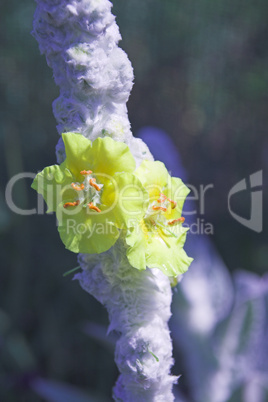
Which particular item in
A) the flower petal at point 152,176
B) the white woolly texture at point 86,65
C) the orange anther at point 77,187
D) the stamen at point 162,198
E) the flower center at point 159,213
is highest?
the white woolly texture at point 86,65

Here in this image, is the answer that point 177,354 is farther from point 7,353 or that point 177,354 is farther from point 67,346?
point 7,353

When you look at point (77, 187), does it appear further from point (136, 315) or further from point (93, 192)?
point (136, 315)

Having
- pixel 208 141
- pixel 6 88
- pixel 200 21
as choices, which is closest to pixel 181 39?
pixel 200 21

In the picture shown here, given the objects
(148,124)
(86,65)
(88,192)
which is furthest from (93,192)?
(148,124)

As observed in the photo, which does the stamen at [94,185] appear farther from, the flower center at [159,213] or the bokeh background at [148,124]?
the bokeh background at [148,124]

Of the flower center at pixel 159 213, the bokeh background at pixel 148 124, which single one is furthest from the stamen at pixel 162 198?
the bokeh background at pixel 148 124

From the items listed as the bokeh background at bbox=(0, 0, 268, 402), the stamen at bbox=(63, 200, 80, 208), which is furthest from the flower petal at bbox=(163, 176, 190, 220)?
the bokeh background at bbox=(0, 0, 268, 402)
